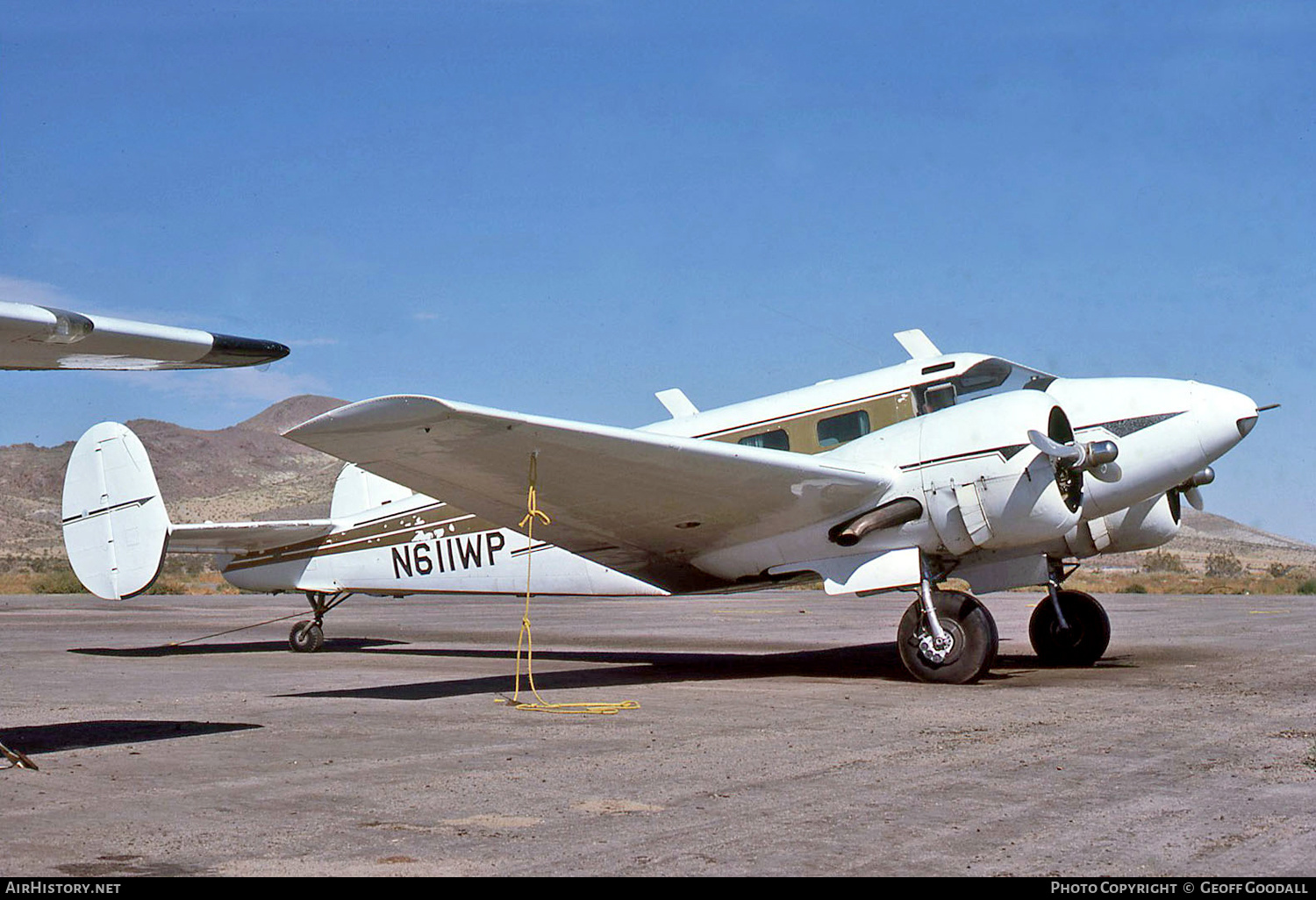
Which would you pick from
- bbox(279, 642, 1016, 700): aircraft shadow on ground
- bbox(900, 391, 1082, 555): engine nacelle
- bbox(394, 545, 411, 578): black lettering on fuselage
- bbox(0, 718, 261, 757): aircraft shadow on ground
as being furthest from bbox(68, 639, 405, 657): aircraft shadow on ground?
bbox(900, 391, 1082, 555): engine nacelle

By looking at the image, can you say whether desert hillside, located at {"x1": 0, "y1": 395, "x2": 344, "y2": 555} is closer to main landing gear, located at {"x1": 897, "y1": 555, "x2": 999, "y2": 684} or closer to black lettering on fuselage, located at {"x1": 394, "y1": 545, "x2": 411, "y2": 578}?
black lettering on fuselage, located at {"x1": 394, "y1": 545, "x2": 411, "y2": 578}

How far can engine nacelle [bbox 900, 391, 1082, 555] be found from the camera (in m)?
11.4

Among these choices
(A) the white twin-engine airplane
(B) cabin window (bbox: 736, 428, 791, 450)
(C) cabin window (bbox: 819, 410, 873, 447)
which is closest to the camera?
(A) the white twin-engine airplane

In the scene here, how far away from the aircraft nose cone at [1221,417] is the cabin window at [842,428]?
10.5 feet

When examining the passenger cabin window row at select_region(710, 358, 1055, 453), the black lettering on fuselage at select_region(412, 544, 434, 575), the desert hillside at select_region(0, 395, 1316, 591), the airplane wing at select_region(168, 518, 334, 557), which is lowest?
the black lettering on fuselage at select_region(412, 544, 434, 575)

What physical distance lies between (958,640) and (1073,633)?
3.47 meters

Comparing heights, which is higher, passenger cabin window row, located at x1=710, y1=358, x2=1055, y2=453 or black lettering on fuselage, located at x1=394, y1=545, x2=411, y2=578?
passenger cabin window row, located at x1=710, y1=358, x2=1055, y2=453

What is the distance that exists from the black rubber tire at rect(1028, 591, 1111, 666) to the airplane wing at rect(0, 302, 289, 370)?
10.5 metres

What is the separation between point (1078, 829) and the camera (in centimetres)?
528

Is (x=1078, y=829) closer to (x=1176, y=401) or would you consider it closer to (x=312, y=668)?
(x=1176, y=401)

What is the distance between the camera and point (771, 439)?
13.4 meters

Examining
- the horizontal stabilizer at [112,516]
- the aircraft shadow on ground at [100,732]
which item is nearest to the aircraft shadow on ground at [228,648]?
the horizontal stabilizer at [112,516]

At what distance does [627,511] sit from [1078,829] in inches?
292

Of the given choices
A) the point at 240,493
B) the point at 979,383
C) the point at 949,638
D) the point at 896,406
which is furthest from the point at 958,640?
the point at 240,493
